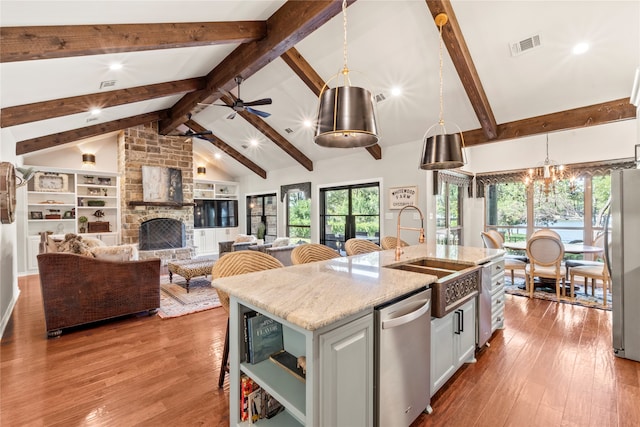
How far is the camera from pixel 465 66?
377 centimetres

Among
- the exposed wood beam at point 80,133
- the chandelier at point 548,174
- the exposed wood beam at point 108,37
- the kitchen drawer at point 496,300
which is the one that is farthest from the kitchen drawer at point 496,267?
the exposed wood beam at point 80,133

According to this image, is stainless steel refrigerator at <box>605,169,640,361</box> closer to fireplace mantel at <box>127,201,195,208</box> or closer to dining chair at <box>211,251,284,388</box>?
dining chair at <box>211,251,284,388</box>

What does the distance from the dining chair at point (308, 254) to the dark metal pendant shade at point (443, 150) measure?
52.8 inches

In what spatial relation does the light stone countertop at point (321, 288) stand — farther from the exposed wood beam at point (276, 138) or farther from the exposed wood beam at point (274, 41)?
the exposed wood beam at point (276, 138)

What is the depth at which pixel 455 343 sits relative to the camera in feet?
7.18

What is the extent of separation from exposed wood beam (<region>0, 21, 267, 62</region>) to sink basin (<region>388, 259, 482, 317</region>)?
10.4ft

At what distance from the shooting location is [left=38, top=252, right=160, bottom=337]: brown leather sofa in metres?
3.01

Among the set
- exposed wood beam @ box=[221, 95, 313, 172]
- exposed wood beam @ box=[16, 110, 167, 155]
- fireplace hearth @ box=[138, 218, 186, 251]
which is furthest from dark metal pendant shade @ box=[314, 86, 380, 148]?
fireplace hearth @ box=[138, 218, 186, 251]

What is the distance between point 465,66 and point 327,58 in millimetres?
1946

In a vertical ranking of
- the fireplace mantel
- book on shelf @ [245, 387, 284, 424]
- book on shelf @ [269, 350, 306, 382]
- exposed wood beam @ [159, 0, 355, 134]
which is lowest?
book on shelf @ [245, 387, 284, 424]

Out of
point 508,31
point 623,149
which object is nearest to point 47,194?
point 508,31

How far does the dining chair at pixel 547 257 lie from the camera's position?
13.7 ft

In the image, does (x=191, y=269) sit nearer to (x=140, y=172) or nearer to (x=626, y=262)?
(x=140, y=172)

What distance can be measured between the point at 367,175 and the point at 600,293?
452cm
